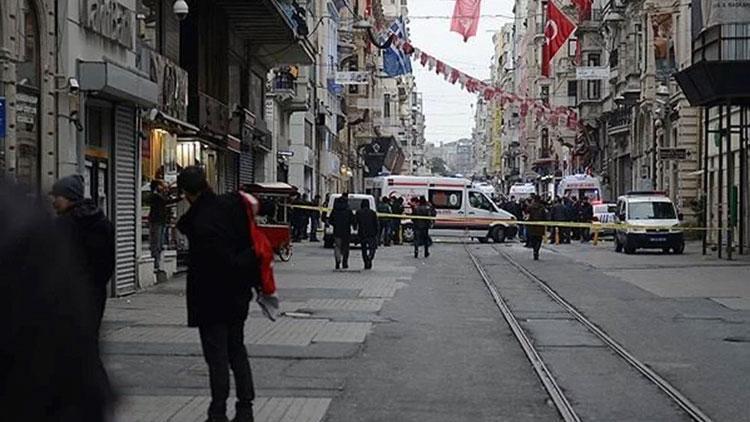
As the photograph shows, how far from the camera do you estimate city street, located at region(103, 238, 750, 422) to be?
34.6ft

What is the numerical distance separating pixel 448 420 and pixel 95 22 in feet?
37.6

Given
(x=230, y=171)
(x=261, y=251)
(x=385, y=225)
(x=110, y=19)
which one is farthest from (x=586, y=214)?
(x=261, y=251)

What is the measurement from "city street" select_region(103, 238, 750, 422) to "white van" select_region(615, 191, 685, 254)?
1200cm

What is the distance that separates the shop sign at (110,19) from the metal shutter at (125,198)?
1186mm

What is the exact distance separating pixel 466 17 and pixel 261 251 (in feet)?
92.6

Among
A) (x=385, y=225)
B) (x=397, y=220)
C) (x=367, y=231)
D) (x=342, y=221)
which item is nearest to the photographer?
(x=342, y=221)

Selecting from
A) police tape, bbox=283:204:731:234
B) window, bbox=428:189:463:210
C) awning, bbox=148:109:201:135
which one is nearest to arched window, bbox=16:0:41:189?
awning, bbox=148:109:201:135

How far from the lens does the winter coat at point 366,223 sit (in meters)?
29.6

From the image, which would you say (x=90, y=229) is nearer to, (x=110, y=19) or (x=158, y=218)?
(x=110, y=19)

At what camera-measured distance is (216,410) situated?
8977mm

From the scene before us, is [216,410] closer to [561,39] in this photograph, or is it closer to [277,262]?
[277,262]

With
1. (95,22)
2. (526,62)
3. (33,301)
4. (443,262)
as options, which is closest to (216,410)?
(33,301)

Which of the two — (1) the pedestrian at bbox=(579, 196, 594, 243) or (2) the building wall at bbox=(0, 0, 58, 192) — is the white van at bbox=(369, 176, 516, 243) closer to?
(1) the pedestrian at bbox=(579, 196, 594, 243)

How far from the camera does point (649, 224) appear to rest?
39.5 m
